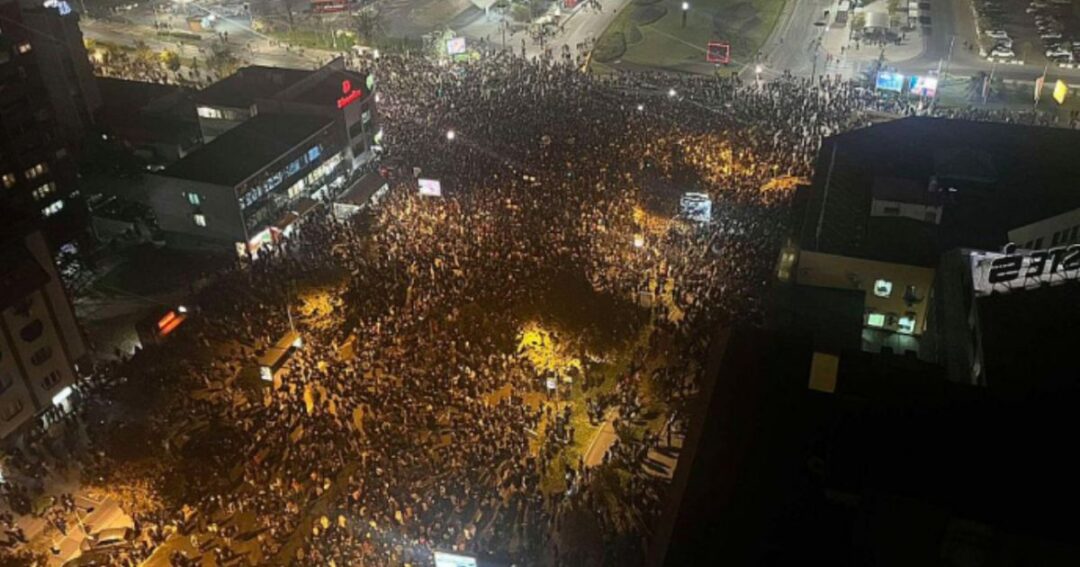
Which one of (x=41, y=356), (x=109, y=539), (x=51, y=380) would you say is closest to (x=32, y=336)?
(x=41, y=356)

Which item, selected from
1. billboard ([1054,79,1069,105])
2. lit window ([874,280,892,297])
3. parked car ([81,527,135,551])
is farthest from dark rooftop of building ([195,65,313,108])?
billboard ([1054,79,1069,105])

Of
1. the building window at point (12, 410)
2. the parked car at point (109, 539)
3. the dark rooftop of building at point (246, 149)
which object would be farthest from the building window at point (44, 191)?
the parked car at point (109, 539)

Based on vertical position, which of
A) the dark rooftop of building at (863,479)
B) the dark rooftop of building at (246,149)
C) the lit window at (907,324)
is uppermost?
the dark rooftop of building at (863,479)

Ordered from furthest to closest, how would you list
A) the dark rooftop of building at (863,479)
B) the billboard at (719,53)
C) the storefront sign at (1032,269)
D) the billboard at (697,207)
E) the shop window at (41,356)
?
the billboard at (719,53) < the billboard at (697,207) < the shop window at (41,356) < the storefront sign at (1032,269) < the dark rooftop of building at (863,479)

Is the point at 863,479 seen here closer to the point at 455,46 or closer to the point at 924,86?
the point at 924,86

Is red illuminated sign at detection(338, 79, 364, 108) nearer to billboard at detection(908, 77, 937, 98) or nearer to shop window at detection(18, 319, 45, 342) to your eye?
shop window at detection(18, 319, 45, 342)

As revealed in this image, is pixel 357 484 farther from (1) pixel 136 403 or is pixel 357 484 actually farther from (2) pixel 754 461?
(2) pixel 754 461

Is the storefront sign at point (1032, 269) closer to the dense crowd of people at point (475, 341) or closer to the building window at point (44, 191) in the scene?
the dense crowd of people at point (475, 341)

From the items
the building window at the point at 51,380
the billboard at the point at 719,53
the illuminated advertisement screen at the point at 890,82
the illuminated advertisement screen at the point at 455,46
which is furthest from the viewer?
the illuminated advertisement screen at the point at 455,46
